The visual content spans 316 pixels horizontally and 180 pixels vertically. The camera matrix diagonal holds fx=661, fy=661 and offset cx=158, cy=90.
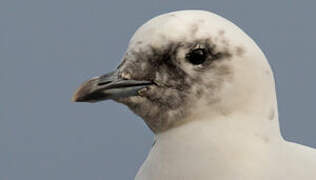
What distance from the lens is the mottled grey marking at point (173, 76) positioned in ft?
5.09

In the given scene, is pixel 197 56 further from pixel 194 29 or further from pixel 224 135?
pixel 224 135

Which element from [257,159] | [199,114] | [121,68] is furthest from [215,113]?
[121,68]

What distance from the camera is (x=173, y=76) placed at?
1.56 m

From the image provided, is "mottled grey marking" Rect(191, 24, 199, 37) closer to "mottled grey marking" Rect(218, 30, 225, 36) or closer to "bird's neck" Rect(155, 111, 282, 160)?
"mottled grey marking" Rect(218, 30, 225, 36)

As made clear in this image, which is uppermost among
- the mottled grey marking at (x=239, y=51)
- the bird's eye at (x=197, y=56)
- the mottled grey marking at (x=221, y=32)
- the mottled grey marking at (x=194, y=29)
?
the mottled grey marking at (x=194, y=29)

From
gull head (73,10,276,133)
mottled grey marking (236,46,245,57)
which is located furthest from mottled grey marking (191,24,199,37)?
mottled grey marking (236,46,245,57)

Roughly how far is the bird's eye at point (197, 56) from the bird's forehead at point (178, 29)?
Result: 0.03 m

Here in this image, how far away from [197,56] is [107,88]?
23 centimetres

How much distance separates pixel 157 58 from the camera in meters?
1.56

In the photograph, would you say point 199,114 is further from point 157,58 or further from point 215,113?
point 157,58

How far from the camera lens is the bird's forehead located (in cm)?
156

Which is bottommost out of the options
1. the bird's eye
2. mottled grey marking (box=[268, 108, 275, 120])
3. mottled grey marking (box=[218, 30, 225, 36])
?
mottled grey marking (box=[268, 108, 275, 120])

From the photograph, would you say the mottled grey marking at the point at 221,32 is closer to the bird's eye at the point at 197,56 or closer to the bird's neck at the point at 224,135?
the bird's eye at the point at 197,56

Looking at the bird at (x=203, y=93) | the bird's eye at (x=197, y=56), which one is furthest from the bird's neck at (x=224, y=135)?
the bird's eye at (x=197, y=56)
